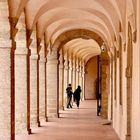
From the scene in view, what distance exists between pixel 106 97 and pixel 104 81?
752 millimetres

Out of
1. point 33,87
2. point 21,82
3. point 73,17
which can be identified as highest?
point 73,17

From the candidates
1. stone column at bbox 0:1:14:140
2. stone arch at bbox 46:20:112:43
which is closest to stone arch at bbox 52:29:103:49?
stone arch at bbox 46:20:112:43

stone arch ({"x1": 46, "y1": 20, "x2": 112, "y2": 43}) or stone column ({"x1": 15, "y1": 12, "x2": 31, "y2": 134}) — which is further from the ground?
stone arch ({"x1": 46, "y1": 20, "x2": 112, "y2": 43})

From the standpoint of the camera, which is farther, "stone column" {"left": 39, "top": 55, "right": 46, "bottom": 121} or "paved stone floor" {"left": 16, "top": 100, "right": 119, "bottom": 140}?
"stone column" {"left": 39, "top": 55, "right": 46, "bottom": 121}

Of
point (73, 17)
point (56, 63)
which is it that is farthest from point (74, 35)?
point (73, 17)

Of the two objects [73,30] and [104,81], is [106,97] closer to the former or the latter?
[104,81]

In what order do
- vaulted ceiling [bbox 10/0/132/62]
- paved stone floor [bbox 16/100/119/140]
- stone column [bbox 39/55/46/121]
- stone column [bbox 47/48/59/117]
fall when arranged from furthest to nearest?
stone column [bbox 47/48/59/117]
stone column [bbox 39/55/46/121]
paved stone floor [bbox 16/100/119/140]
vaulted ceiling [bbox 10/0/132/62]

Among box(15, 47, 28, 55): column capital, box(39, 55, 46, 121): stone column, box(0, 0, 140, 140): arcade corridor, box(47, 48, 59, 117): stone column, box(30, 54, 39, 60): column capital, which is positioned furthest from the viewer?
box(47, 48, 59, 117): stone column

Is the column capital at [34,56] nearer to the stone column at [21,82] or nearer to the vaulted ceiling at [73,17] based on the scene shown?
the vaulted ceiling at [73,17]

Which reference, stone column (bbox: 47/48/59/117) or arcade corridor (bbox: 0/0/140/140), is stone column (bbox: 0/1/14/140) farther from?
stone column (bbox: 47/48/59/117)

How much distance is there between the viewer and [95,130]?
16.5 m

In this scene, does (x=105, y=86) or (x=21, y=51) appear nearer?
(x=21, y=51)

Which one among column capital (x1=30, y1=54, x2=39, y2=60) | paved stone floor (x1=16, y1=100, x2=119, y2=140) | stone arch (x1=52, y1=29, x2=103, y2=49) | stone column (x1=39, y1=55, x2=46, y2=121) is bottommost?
paved stone floor (x1=16, y1=100, x2=119, y2=140)

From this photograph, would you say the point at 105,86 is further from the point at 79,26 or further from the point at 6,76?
the point at 6,76
